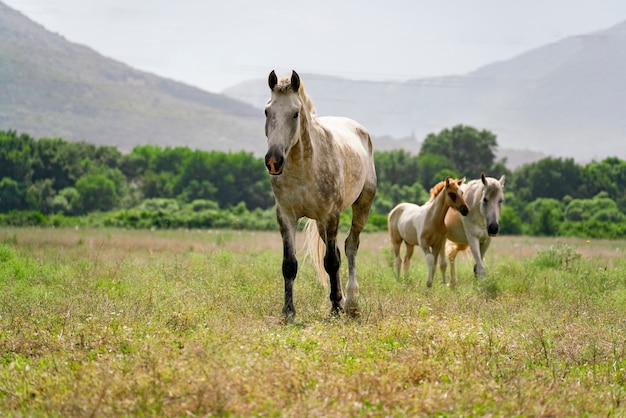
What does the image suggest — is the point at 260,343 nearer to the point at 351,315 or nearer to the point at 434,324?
the point at 434,324

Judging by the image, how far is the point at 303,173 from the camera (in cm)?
823

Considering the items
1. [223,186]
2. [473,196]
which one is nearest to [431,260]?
[473,196]

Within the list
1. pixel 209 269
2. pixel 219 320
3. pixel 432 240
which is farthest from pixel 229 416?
pixel 432 240

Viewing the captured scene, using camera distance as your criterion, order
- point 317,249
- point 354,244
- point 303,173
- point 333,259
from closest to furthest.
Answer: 1. point 303,173
2. point 333,259
3. point 354,244
4. point 317,249

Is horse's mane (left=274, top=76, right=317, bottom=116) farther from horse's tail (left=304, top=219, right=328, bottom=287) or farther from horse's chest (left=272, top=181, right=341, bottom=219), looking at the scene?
horse's tail (left=304, top=219, right=328, bottom=287)

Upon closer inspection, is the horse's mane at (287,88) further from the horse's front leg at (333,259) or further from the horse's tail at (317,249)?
the horse's tail at (317,249)

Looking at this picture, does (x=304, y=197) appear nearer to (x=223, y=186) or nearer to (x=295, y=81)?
(x=295, y=81)

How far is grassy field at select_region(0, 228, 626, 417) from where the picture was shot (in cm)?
455

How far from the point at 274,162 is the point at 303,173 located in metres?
0.88

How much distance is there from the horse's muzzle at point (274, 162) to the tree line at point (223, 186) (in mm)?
30710

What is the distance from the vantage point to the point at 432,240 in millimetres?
13406

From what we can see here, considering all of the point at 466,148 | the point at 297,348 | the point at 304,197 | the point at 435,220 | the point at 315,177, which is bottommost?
the point at 297,348

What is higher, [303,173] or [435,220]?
[303,173]

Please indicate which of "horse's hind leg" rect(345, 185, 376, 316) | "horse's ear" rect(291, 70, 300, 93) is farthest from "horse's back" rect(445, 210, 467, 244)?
"horse's ear" rect(291, 70, 300, 93)
